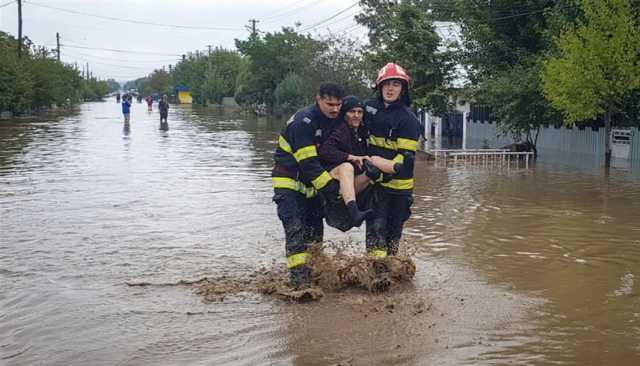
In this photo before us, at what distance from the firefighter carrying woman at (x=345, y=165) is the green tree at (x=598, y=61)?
1241 centimetres

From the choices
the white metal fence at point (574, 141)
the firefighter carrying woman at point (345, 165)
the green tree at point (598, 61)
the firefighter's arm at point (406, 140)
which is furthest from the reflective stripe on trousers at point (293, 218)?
the white metal fence at point (574, 141)

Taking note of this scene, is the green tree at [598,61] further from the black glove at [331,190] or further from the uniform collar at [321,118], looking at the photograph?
the black glove at [331,190]

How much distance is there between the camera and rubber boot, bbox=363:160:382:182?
6207mm

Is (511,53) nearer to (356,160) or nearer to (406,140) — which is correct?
(406,140)

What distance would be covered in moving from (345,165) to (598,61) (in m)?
13.3

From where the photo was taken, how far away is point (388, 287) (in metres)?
6.47

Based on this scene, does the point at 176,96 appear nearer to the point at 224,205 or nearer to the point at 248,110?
the point at 248,110

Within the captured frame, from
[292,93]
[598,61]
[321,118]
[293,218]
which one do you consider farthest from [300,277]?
[292,93]

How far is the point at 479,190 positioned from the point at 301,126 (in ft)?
27.7

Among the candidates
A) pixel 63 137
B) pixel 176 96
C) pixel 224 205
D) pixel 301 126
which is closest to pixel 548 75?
pixel 224 205

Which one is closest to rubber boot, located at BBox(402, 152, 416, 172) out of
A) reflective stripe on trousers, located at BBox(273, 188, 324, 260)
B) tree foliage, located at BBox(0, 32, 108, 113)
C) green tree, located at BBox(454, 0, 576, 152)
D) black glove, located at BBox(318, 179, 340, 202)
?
black glove, located at BBox(318, 179, 340, 202)

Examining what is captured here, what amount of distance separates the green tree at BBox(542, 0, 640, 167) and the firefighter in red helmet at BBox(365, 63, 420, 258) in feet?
40.5

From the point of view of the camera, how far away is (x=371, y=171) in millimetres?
6199

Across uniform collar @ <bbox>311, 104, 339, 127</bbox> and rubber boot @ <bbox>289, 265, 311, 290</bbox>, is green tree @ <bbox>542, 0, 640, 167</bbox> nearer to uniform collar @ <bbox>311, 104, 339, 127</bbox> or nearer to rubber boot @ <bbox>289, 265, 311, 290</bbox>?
uniform collar @ <bbox>311, 104, 339, 127</bbox>
